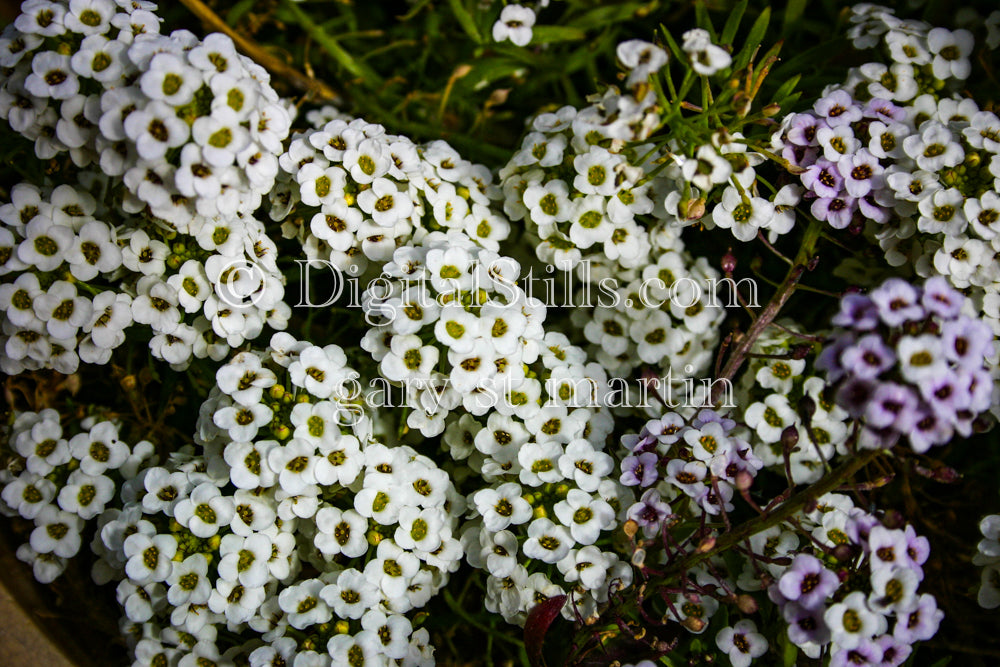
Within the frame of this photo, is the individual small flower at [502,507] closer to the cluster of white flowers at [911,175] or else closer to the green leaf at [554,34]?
the cluster of white flowers at [911,175]

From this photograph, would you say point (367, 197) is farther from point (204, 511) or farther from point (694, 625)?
point (694, 625)

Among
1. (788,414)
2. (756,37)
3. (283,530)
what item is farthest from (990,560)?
(283,530)

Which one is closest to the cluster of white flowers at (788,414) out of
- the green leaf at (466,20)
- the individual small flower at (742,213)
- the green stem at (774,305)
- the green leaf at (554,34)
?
the green stem at (774,305)

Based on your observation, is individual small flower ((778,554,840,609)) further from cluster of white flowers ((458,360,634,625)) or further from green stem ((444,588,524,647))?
green stem ((444,588,524,647))

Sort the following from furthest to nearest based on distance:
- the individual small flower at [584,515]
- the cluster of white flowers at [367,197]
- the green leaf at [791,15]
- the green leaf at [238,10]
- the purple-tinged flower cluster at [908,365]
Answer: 1. the green leaf at [238,10]
2. the green leaf at [791,15]
3. the cluster of white flowers at [367,197]
4. the individual small flower at [584,515]
5. the purple-tinged flower cluster at [908,365]

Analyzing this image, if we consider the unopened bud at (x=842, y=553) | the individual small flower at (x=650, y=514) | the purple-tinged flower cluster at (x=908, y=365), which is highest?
the purple-tinged flower cluster at (x=908, y=365)

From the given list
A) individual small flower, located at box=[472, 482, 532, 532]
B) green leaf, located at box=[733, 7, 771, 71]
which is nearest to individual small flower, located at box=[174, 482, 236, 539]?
individual small flower, located at box=[472, 482, 532, 532]

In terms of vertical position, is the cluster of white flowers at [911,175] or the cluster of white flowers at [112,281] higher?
the cluster of white flowers at [911,175]
